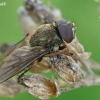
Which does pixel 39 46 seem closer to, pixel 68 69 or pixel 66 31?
pixel 66 31

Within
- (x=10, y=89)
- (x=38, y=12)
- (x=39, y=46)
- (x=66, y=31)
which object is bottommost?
(x=10, y=89)

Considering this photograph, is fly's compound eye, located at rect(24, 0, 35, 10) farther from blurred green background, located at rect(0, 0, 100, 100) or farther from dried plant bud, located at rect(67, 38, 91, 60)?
blurred green background, located at rect(0, 0, 100, 100)

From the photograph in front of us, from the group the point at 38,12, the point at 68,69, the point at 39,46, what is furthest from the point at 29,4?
the point at 68,69

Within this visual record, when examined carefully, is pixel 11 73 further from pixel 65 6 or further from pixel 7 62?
pixel 65 6

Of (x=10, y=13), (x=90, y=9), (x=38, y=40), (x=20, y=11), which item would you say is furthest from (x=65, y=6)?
(x=38, y=40)

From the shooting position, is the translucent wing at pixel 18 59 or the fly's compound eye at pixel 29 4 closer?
the translucent wing at pixel 18 59

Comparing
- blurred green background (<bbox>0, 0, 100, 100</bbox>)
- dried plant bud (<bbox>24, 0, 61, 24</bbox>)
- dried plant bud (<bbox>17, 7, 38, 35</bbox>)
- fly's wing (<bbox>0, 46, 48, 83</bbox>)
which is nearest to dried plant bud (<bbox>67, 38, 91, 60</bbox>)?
fly's wing (<bbox>0, 46, 48, 83</bbox>)

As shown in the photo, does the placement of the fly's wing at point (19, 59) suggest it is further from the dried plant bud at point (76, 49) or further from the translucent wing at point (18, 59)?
the dried plant bud at point (76, 49)

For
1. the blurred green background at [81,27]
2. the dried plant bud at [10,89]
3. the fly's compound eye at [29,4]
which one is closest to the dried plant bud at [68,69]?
the dried plant bud at [10,89]
